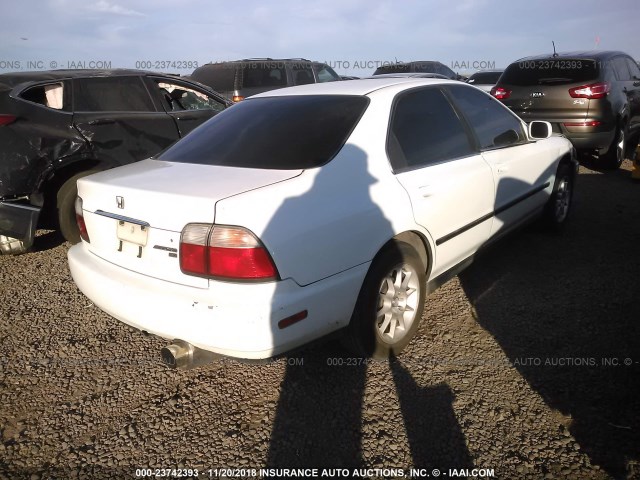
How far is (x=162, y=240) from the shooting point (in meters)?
2.07

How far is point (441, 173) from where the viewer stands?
2.83m

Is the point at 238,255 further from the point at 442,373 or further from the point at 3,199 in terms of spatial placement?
the point at 3,199

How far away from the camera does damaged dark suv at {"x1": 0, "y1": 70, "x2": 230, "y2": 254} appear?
3.82 m

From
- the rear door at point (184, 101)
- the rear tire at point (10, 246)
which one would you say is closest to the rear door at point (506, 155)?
the rear door at point (184, 101)

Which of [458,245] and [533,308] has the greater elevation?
[458,245]

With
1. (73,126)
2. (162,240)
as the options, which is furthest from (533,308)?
(73,126)

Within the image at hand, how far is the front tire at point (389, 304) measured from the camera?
238 cm

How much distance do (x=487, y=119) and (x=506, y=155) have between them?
11.9 inches

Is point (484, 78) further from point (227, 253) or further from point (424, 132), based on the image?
point (227, 253)

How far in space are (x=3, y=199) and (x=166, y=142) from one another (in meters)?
1.59

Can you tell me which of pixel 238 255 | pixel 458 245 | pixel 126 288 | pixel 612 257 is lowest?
pixel 612 257

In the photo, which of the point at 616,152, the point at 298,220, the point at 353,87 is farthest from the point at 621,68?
the point at 298,220

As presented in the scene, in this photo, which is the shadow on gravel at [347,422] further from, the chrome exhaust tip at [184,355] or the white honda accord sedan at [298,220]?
the chrome exhaust tip at [184,355]

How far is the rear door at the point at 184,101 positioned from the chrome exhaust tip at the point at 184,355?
3372 millimetres
